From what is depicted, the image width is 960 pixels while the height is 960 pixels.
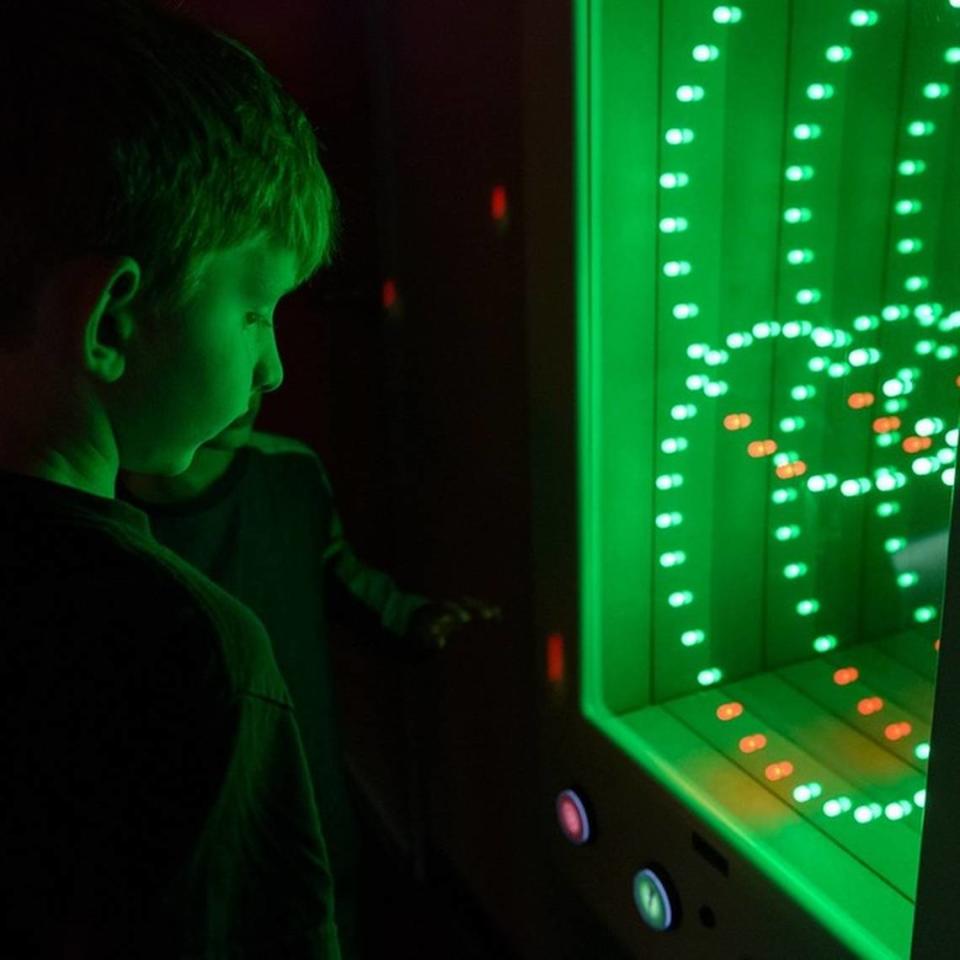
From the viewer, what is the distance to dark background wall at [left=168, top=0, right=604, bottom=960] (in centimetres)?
141

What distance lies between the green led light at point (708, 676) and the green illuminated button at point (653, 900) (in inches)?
10.4

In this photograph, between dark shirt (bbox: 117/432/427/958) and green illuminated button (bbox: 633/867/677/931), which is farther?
dark shirt (bbox: 117/432/427/958)

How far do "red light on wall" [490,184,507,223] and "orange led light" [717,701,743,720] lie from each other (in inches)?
26.1

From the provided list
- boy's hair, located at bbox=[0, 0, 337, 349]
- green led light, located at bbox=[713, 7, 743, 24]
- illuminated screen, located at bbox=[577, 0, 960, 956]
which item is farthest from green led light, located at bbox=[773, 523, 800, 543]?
boy's hair, located at bbox=[0, 0, 337, 349]

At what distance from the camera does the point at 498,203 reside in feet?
4.43

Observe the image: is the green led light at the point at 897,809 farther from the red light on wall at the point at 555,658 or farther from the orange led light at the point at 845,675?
the red light on wall at the point at 555,658

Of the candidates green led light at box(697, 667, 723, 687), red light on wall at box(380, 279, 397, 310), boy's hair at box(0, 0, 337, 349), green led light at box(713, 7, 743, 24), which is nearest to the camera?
boy's hair at box(0, 0, 337, 349)

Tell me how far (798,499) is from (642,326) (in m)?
0.33

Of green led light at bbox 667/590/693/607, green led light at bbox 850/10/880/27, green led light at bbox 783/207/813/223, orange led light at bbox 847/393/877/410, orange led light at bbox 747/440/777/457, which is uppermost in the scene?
green led light at bbox 850/10/880/27

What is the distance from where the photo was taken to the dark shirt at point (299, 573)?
139 cm

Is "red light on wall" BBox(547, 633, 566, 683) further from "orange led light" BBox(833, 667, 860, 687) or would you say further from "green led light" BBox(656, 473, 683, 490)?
"orange led light" BBox(833, 667, 860, 687)

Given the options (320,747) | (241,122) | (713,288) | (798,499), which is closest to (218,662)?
(241,122)

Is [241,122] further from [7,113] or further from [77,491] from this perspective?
[77,491]

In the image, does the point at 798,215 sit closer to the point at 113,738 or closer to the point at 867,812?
the point at 867,812
